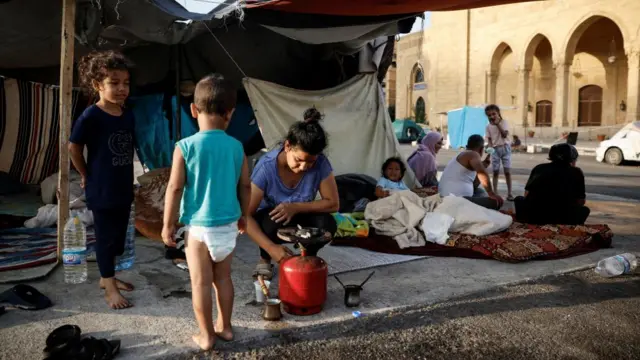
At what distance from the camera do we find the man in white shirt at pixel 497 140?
28.5 feet

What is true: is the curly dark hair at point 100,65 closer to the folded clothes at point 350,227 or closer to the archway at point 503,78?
the folded clothes at point 350,227

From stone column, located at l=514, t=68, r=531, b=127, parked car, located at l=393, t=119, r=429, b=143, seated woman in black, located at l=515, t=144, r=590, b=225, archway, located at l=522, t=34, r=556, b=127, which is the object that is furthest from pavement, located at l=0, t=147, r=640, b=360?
archway, located at l=522, t=34, r=556, b=127

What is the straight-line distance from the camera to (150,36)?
223 inches

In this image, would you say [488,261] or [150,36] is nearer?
[488,261]

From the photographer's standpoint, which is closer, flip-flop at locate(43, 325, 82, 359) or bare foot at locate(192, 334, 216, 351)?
flip-flop at locate(43, 325, 82, 359)

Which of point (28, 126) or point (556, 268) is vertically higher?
point (28, 126)

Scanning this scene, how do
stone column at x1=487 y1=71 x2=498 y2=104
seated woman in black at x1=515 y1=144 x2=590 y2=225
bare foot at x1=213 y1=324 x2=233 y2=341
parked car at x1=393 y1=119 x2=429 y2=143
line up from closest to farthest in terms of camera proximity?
bare foot at x1=213 y1=324 x2=233 y2=341 → seated woman in black at x1=515 y1=144 x2=590 y2=225 → parked car at x1=393 y1=119 x2=429 y2=143 → stone column at x1=487 y1=71 x2=498 y2=104

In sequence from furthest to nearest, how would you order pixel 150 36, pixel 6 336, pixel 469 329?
pixel 150 36
pixel 469 329
pixel 6 336

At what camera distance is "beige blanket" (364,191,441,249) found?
209 inches

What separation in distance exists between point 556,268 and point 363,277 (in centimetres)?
172

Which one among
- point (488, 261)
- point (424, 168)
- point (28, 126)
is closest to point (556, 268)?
point (488, 261)

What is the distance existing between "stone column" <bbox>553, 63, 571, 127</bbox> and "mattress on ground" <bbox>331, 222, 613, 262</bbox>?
72.9 feet

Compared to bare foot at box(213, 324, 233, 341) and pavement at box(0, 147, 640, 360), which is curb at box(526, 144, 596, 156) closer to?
pavement at box(0, 147, 640, 360)

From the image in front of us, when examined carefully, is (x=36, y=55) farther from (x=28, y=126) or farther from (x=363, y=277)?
(x=363, y=277)
